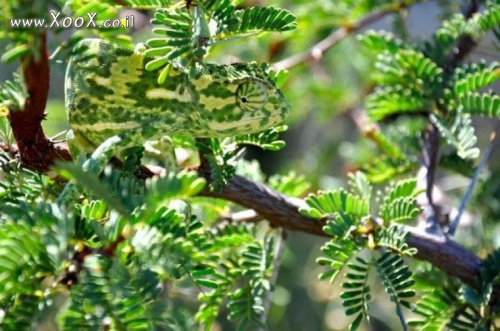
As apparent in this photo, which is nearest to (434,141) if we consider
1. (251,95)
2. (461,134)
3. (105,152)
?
(461,134)

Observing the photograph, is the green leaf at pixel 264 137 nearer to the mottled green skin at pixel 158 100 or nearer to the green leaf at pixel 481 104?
the mottled green skin at pixel 158 100

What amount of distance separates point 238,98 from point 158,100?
5.4 inches

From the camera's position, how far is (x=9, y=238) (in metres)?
0.75

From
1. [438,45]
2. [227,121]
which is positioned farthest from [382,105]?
[227,121]

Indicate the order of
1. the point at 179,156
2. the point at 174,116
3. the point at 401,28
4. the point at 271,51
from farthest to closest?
the point at 271,51 < the point at 401,28 < the point at 179,156 < the point at 174,116

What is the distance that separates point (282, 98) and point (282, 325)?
1686 mm

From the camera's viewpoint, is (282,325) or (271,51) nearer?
(271,51)

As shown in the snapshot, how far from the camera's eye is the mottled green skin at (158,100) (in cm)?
113

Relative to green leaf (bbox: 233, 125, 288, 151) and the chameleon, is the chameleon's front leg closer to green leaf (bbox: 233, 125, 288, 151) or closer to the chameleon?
the chameleon

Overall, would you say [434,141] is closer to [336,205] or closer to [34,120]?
[336,205]

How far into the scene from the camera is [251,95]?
112 centimetres

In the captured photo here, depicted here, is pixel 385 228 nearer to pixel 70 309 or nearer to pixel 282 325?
pixel 70 309

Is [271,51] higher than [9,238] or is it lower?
lower

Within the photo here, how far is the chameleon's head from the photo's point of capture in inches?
44.1
